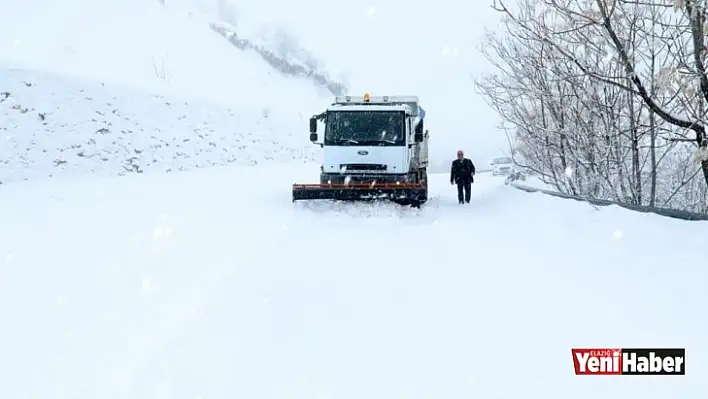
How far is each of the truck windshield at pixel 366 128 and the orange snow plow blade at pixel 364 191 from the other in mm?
1330

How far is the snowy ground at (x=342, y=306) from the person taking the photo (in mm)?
3979

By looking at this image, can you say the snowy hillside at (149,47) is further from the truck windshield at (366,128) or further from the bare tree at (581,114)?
the bare tree at (581,114)

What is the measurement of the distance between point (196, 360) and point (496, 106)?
10.8 m

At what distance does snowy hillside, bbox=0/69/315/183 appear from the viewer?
18234mm

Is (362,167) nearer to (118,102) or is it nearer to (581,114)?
(581,114)

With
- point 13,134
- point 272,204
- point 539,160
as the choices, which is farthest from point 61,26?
point 539,160

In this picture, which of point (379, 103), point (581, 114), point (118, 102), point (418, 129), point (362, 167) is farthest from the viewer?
point (118, 102)

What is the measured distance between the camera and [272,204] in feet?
47.6

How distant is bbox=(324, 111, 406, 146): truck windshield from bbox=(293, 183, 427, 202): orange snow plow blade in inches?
52.4

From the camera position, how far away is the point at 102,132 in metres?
20.7

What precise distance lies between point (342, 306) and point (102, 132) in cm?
1753

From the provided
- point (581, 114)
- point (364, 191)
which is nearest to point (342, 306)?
point (364, 191)

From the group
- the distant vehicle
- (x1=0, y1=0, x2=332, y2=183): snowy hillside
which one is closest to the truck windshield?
(x1=0, y1=0, x2=332, y2=183): snowy hillside

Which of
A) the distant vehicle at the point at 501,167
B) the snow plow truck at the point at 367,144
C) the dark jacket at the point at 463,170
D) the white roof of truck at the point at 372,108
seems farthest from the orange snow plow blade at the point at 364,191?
the distant vehicle at the point at 501,167
